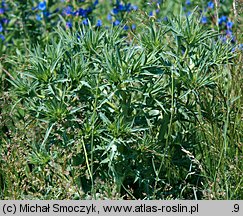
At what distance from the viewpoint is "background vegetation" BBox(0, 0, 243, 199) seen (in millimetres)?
3205

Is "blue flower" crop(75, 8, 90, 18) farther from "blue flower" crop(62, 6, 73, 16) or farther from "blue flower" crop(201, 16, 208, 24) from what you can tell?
"blue flower" crop(201, 16, 208, 24)

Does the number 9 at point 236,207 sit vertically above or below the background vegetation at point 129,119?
below

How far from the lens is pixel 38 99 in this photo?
11.1 ft

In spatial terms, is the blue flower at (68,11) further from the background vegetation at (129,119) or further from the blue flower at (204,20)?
the background vegetation at (129,119)

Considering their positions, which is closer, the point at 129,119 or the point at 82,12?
the point at 129,119

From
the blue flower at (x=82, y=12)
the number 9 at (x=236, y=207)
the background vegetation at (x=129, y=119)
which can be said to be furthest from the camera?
the blue flower at (x=82, y=12)

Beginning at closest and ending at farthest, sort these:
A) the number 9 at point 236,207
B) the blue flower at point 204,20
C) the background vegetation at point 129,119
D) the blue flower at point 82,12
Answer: the number 9 at point 236,207 < the background vegetation at point 129,119 < the blue flower at point 82,12 < the blue flower at point 204,20

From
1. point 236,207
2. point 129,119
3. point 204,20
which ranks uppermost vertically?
point 204,20

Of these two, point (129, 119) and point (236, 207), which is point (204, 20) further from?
point (236, 207)

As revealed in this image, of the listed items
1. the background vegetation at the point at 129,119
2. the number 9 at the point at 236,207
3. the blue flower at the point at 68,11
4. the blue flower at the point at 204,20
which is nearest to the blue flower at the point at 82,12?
the blue flower at the point at 68,11

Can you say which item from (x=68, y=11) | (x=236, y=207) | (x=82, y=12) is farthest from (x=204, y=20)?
(x=236, y=207)

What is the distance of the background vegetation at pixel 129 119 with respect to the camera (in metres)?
3.21

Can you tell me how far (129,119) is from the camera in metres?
3.27

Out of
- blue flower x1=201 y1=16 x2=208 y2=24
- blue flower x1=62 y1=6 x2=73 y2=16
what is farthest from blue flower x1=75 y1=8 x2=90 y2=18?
blue flower x1=201 y1=16 x2=208 y2=24
